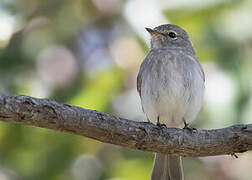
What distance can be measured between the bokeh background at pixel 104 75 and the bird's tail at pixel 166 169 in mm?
178

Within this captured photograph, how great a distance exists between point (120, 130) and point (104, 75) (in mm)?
2164

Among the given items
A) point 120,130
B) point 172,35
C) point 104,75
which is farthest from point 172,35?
point 120,130

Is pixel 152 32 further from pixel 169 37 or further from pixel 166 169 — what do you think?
pixel 166 169

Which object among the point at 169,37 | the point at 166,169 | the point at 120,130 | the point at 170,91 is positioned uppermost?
the point at 169,37

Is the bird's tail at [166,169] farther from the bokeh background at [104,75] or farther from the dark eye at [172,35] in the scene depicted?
the dark eye at [172,35]

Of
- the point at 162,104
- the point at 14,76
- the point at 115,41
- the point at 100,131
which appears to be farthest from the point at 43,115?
the point at 115,41

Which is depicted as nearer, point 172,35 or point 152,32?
point 152,32

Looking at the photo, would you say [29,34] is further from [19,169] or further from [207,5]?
[207,5]

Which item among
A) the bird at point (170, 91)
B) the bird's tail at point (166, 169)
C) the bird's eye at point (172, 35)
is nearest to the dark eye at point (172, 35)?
the bird's eye at point (172, 35)

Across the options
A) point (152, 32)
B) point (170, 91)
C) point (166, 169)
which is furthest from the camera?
point (152, 32)

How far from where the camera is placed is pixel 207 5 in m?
5.59

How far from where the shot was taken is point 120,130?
385 cm

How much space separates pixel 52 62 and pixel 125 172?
1610 mm

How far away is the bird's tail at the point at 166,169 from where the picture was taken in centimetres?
547
